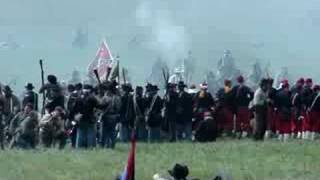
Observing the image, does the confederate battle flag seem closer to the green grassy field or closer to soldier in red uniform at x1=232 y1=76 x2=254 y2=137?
soldier in red uniform at x1=232 y1=76 x2=254 y2=137

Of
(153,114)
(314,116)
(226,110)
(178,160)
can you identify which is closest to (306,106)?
(314,116)

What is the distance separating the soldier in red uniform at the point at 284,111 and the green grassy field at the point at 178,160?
289cm

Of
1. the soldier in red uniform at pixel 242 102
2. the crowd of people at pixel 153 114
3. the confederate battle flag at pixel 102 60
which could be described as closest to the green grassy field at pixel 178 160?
the crowd of people at pixel 153 114

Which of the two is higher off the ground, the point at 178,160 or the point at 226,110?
the point at 226,110

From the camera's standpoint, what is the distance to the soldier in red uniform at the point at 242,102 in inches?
1062

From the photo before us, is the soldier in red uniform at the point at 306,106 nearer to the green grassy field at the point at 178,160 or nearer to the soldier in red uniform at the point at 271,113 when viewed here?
the soldier in red uniform at the point at 271,113

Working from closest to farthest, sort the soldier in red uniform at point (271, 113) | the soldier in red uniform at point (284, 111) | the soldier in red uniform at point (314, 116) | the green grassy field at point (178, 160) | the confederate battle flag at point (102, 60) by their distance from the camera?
the green grassy field at point (178, 160)
the soldier in red uniform at point (314, 116)
the soldier in red uniform at point (271, 113)
the soldier in red uniform at point (284, 111)
the confederate battle flag at point (102, 60)

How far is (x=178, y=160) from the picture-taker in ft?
67.7

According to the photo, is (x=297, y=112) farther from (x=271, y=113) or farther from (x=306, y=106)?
(x=271, y=113)

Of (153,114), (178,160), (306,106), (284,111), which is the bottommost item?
(178,160)

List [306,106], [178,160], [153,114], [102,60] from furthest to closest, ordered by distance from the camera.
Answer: [102,60], [153,114], [306,106], [178,160]

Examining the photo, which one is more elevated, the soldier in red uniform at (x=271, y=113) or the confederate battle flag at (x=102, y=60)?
the confederate battle flag at (x=102, y=60)

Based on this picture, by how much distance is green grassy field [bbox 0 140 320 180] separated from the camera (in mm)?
19172

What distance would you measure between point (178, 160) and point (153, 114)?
6320mm
